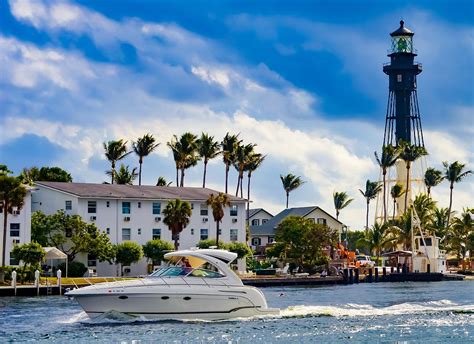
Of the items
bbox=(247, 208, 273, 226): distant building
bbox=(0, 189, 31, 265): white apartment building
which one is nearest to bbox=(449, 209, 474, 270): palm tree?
bbox=(247, 208, 273, 226): distant building

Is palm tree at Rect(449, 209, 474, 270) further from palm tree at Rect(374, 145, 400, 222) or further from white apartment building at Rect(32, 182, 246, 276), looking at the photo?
white apartment building at Rect(32, 182, 246, 276)

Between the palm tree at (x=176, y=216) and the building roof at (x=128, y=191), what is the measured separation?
6942 millimetres

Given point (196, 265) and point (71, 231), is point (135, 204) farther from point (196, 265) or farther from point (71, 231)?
point (196, 265)

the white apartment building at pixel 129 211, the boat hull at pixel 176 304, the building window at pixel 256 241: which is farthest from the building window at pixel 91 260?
the building window at pixel 256 241

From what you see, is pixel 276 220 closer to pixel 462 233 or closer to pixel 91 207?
pixel 462 233

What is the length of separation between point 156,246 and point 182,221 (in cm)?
468

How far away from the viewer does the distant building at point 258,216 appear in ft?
565

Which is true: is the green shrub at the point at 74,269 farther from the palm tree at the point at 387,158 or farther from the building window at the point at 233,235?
the palm tree at the point at 387,158

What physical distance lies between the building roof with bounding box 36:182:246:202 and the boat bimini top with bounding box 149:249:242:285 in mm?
54392

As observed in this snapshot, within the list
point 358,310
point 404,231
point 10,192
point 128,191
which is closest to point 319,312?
point 358,310

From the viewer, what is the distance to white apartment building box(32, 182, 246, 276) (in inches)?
4232

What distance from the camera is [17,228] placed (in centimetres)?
9738

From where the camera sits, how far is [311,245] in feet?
391

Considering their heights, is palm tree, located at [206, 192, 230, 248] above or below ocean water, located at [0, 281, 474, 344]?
above
